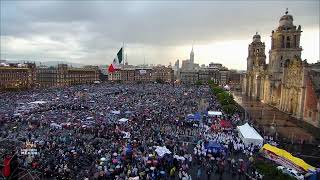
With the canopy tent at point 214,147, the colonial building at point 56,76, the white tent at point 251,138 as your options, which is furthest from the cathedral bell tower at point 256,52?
the colonial building at point 56,76

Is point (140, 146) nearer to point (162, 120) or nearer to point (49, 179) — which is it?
point (49, 179)

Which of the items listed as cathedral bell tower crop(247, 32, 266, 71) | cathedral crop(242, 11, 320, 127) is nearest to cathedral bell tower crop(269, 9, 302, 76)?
cathedral crop(242, 11, 320, 127)

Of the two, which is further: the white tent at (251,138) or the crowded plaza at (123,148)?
Result: the white tent at (251,138)

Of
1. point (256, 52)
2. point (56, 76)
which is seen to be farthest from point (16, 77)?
point (256, 52)

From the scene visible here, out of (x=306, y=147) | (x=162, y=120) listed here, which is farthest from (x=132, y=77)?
(x=306, y=147)

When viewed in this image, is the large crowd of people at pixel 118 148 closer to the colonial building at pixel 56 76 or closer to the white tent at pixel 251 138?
the white tent at pixel 251 138

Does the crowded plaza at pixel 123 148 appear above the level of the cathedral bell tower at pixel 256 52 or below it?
below

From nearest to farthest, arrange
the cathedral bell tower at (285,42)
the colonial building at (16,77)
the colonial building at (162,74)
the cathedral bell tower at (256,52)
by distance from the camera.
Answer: the cathedral bell tower at (285,42) < the cathedral bell tower at (256,52) < the colonial building at (16,77) < the colonial building at (162,74)

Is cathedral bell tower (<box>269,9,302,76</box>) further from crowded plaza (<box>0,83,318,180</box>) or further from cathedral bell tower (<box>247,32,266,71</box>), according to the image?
crowded plaza (<box>0,83,318,180</box>)

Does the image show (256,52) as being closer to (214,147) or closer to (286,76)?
(286,76)
